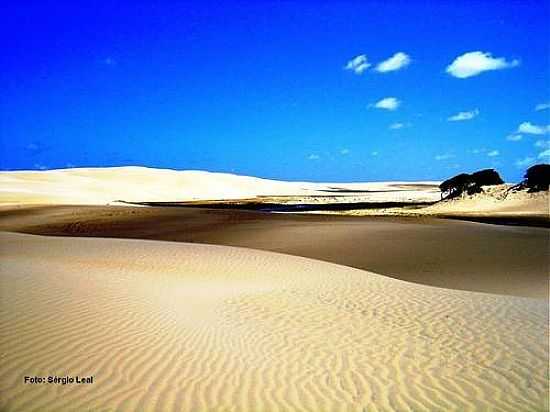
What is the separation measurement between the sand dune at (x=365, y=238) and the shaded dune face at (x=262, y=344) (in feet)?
10.5

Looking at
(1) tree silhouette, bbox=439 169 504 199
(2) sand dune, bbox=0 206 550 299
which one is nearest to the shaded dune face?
(2) sand dune, bbox=0 206 550 299

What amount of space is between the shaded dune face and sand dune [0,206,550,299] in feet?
10.5

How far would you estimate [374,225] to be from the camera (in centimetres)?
2319

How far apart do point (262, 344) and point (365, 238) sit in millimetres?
13958

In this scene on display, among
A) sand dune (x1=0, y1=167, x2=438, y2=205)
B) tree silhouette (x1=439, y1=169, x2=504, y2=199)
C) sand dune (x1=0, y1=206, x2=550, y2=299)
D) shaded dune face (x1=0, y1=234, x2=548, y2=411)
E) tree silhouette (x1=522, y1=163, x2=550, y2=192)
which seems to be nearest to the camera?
shaded dune face (x1=0, y1=234, x2=548, y2=411)

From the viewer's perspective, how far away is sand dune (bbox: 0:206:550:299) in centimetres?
1315

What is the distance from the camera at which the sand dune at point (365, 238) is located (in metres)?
13.1

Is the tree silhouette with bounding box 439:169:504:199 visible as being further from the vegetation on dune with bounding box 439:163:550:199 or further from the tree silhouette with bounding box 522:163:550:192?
the tree silhouette with bounding box 522:163:550:192

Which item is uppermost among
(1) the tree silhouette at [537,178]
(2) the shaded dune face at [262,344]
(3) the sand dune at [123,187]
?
(3) the sand dune at [123,187]

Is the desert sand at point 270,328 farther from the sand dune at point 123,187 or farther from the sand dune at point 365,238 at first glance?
the sand dune at point 123,187

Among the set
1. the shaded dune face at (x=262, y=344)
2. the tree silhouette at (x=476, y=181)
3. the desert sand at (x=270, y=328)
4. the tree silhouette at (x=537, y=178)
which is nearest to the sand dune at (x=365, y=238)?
the desert sand at (x=270, y=328)

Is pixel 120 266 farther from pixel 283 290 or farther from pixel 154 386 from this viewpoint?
pixel 154 386

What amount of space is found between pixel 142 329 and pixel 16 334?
63.4 inches

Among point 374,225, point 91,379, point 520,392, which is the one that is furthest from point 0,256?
point 374,225
